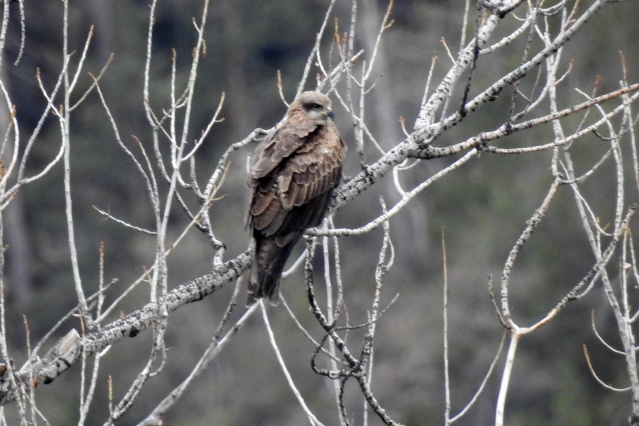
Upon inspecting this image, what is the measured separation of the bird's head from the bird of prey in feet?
0.51

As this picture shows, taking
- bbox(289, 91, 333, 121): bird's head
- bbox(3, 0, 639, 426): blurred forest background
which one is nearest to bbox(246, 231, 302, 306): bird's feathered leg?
bbox(289, 91, 333, 121): bird's head

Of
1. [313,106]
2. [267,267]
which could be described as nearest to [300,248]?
[313,106]

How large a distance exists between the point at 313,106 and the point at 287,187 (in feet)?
2.19

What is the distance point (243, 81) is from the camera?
32.9m

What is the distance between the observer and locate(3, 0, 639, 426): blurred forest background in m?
19.6

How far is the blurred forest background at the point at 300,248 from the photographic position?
19.6 m

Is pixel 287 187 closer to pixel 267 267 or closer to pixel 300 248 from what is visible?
pixel 267 267

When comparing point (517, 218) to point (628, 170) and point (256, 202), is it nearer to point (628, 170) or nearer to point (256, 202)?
point (628, 170)

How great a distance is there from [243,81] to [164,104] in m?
4.42

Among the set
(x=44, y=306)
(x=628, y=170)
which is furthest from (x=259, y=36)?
(x=628, y=170)

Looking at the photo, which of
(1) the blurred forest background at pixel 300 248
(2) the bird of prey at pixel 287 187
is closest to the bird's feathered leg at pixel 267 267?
(2) the bird of prey at pixel 287 187

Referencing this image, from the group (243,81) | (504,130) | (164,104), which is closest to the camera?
(504,130)

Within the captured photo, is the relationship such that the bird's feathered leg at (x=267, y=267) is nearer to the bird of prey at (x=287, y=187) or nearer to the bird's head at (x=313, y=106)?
the bird of prey at (x=287, y=187)

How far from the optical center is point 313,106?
256 inches
